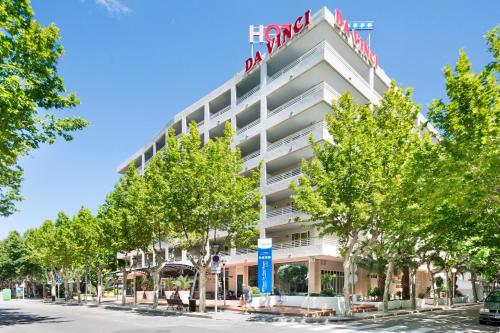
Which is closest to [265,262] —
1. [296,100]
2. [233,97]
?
[296,100]

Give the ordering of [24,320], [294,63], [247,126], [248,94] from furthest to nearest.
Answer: [248,94] < [247,126] < [294,63] < [24,320]

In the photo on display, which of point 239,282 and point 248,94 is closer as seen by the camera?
point 248,94

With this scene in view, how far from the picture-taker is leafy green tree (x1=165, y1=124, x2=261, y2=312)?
29.5 metres

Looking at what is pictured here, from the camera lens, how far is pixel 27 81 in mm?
18141

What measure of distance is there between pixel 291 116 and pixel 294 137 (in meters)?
2.39

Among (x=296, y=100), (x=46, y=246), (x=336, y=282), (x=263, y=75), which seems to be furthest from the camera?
(x=46, y=246)

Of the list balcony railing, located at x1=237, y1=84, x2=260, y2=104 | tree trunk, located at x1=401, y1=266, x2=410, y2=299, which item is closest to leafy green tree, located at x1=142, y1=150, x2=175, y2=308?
balcony railing, located at x1=237, y1=84, x2=260, y2=104

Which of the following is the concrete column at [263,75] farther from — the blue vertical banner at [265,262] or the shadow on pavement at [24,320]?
the shadow on pavement at [24,320]

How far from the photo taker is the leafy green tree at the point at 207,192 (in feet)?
96.7

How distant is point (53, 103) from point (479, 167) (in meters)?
18.3

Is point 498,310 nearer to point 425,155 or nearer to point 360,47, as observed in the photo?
point 425,155

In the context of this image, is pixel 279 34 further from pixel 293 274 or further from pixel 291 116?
pixel 293 274

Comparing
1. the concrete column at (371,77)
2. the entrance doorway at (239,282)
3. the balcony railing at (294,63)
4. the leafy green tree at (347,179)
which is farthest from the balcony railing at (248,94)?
the leafy green tree at (347,179)

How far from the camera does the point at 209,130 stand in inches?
2126
